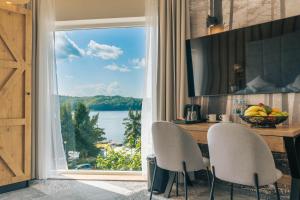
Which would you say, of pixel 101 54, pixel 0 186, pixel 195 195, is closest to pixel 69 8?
pixel 101 54

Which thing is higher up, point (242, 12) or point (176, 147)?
point (242, 12)

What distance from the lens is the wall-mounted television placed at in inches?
101

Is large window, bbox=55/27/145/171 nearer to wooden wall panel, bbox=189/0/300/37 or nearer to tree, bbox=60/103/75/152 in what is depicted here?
tree, bbox=60/103/75/152

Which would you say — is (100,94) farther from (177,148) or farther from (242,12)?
(242,12)

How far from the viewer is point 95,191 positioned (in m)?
3.10

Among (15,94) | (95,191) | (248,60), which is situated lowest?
(95,191)

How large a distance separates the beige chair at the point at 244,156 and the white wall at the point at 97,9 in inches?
86.9

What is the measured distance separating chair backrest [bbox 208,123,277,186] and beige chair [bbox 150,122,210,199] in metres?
0.37

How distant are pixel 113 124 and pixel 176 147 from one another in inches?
67.7

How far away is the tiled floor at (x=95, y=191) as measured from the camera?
2.88m

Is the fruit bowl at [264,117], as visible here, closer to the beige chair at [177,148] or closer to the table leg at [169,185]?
the beige chair at [177,148]

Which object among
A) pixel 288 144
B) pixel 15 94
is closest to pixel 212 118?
pixel 288 144

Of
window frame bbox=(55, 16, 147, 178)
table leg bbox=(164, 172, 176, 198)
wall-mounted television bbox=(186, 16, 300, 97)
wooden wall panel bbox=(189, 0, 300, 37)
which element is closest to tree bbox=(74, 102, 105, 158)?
window frame bbox=(55, 16, 147, 178)

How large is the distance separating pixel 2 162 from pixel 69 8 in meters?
2.13
